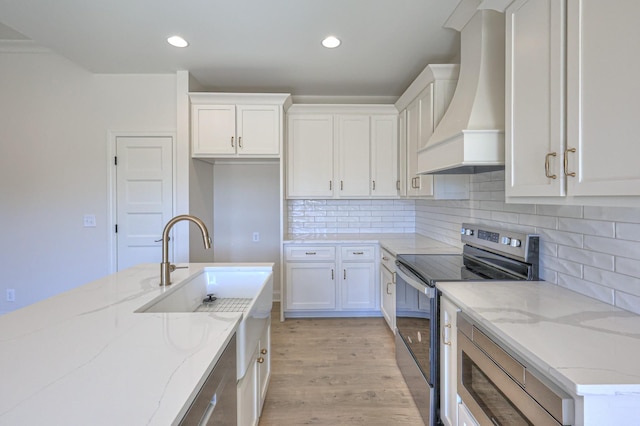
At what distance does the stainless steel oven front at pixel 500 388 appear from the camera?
878 millimetres

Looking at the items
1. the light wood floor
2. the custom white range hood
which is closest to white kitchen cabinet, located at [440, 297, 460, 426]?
the light wood floor

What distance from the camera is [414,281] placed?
1.95 metres

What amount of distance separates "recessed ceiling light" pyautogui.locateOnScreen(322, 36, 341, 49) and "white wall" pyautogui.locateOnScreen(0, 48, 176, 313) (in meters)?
1.69

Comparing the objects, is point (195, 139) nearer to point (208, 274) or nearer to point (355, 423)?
→ point (208, 274)

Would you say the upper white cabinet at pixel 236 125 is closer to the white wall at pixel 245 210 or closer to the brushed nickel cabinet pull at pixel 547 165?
the white wall at pixel 245 210

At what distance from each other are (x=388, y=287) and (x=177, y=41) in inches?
113

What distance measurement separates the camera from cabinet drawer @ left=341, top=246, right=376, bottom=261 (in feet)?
11.1

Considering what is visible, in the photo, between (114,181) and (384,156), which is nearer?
(114,181)

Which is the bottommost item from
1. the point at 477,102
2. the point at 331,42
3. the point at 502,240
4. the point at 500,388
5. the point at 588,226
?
the point at 500,388

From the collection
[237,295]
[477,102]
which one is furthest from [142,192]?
[477,102]

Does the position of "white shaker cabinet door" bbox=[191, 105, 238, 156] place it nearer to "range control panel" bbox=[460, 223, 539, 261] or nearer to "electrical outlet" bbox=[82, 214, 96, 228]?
"electrical outlet" bbox=[82, 214, 96, 228]

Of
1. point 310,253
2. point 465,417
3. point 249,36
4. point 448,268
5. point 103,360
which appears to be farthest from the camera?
point 310,253

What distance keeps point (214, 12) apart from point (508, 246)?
2.49 meters

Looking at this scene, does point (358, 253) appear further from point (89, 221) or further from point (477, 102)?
point (89, 221)
